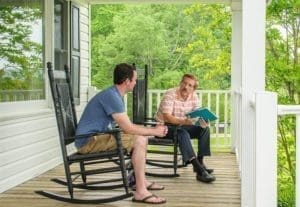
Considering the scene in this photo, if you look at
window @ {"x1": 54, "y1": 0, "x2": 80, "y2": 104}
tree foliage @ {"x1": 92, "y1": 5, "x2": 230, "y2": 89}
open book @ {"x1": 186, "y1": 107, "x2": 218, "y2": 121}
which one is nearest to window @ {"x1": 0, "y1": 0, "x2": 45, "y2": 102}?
window @ {"x1": 54, "y1": 0, "x2": 80, "y2": 104}

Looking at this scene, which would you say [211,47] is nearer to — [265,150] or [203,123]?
[203,123]

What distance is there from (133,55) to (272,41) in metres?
7.38

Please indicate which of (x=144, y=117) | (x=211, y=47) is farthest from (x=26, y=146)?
(x=211, y=47)

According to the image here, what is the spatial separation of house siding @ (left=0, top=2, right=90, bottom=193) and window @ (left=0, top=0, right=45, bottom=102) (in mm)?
210

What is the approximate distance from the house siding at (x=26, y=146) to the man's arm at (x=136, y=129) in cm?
112

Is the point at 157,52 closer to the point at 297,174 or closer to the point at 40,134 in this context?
the point at 40,134

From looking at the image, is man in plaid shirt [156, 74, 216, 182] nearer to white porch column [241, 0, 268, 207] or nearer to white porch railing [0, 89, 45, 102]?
white porch railing [0, 89, 45, 102]

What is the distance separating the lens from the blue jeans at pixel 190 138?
5500 millimetres

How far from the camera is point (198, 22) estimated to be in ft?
55.4

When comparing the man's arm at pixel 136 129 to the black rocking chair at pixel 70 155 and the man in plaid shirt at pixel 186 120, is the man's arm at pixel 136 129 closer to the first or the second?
the black rocking chair at pixel 70 155

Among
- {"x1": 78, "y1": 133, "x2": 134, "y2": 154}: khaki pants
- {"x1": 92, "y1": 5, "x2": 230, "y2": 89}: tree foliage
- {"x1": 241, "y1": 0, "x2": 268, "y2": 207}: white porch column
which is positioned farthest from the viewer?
{"x1": 92, "y1": 5, "x2": 230, "y2": 89}: tree foliage

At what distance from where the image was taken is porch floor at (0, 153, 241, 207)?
175 inches

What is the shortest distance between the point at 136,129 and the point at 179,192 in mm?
920

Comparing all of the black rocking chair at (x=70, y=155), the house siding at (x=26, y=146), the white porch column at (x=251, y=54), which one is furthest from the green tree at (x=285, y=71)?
the white porch column at (x=251, y=54)
